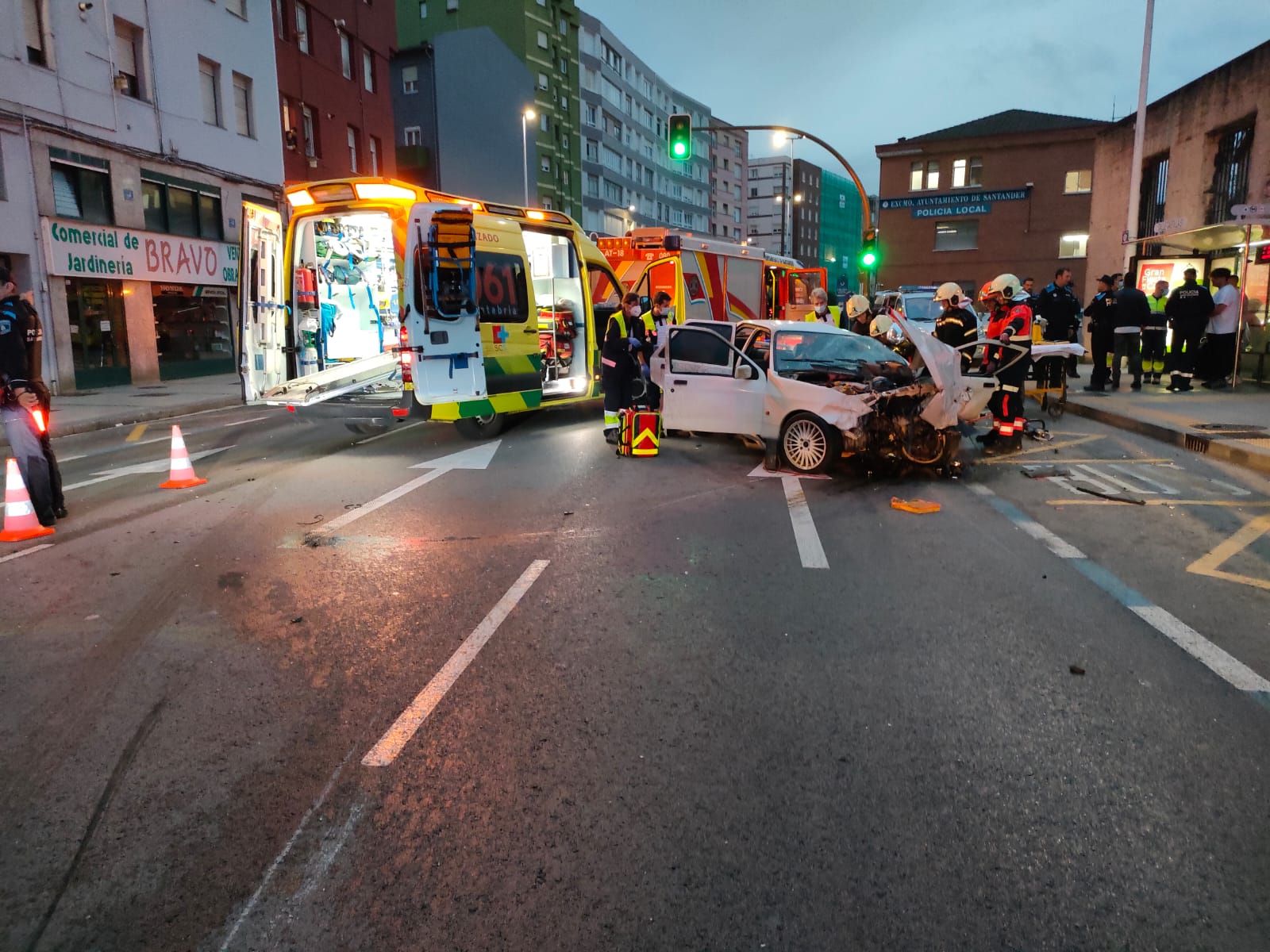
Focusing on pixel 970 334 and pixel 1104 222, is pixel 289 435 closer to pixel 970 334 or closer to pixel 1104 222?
pixel 970 334

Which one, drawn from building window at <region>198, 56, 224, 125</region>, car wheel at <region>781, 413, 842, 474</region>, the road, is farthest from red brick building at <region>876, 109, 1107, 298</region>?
Result: the road

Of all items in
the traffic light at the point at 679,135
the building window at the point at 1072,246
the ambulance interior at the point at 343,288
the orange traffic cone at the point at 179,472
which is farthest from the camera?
the building window at the point at 1072,246

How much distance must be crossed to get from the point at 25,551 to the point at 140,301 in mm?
17332

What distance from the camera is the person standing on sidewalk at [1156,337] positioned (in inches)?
632

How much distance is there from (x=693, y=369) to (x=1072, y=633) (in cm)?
589

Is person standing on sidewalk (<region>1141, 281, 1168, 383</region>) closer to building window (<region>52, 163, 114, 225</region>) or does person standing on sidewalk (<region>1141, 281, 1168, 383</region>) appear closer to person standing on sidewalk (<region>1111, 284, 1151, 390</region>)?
person standing on sidewalk (<region>1111, 284, 1151, 390</region>)

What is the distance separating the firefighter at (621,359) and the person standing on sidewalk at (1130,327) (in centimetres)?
932

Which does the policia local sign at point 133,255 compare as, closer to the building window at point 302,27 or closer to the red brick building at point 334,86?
the red brick building at point 334,86

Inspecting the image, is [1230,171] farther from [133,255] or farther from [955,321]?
[133,255]

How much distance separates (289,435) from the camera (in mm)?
12461

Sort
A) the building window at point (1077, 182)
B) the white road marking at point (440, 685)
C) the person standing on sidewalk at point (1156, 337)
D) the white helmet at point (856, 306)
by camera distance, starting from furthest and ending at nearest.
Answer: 1. the building window at point (1077, 182)
2. the person standing on sidewalk at point (1156, 337)
3. the white helmet at point (856, 306)
4. the white road marking at point (440, 685)

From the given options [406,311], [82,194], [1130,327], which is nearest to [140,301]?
[82,194]

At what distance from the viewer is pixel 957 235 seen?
4372cm

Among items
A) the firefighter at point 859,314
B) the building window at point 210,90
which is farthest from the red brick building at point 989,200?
the firefighter at point 859,314
